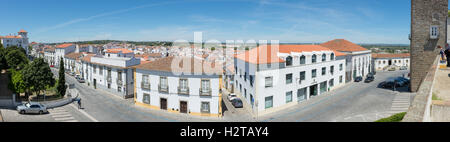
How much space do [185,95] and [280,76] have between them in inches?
387

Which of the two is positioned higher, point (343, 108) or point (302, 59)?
point (302, 59)

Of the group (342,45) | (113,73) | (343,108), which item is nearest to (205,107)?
(343,108)

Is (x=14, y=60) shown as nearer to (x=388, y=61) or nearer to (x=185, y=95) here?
(x=185, y=95)

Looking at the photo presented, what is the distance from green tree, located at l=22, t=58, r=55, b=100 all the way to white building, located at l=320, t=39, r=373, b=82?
40932 millimetres

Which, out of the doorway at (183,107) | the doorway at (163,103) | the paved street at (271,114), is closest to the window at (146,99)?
the paved street at (271,114)

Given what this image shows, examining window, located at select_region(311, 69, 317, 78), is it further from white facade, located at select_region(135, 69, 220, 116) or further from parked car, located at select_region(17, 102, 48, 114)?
parked car, located at select_region(17, 102, 48, 114)

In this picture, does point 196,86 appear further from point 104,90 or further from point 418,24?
point 418,24

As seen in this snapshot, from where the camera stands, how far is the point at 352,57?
41.2m

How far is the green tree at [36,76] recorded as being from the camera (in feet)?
90.6

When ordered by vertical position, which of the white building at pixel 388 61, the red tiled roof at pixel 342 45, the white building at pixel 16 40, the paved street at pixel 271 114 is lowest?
the paved street at pixel 271 114

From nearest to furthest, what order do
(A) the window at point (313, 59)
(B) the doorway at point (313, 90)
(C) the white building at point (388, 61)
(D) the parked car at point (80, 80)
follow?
1. (A) the window at point (313, 59)
2. (B) the doorway at point (313, 90)
3. (D) the parked car at point (80, 80)
4. (C) the white building at point (388, 61)

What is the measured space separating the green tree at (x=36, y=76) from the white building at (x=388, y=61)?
6248cm

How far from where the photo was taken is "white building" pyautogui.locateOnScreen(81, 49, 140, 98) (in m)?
31.4

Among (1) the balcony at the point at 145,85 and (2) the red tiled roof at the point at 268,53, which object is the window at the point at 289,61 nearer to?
(2) the red tiled roof at the point at 268,53
